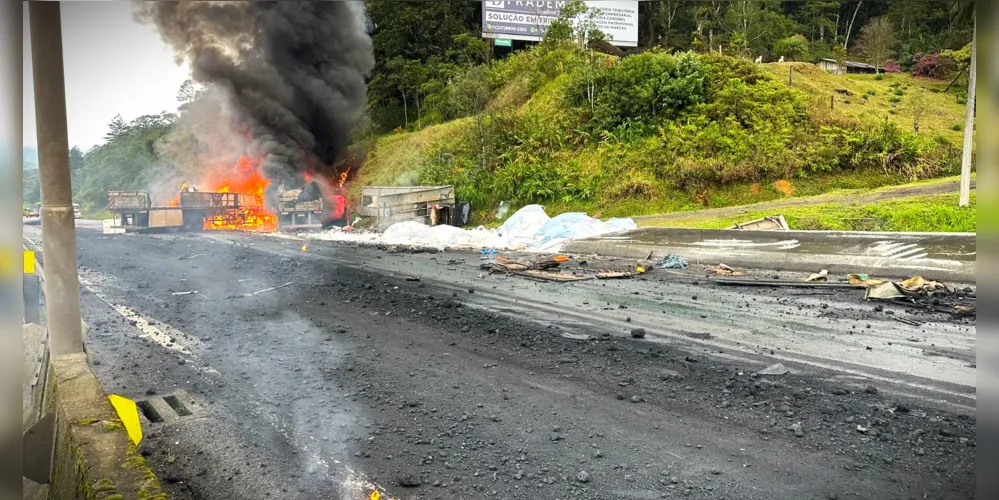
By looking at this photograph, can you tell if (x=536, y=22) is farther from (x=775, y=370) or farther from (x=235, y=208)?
(x=775, y=370)

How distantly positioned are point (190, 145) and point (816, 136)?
1914 cm

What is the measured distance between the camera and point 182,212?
14188mm

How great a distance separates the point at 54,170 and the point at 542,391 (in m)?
3.79

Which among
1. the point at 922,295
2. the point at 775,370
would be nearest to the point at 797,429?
the point at 775,370

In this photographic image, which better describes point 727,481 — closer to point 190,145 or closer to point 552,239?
point 190,145

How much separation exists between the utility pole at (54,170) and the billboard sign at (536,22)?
1092 inches

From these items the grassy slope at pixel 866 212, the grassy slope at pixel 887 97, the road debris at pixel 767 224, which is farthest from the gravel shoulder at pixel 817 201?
the grassy slope at pixel 887 97

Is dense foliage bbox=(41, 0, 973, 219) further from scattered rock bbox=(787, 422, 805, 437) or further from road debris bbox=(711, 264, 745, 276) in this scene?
scattered rock bbox=(787, 422, 805, 437)

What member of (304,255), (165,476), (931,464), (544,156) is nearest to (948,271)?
(931,464)

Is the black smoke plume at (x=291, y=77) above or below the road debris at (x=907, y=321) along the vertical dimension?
above

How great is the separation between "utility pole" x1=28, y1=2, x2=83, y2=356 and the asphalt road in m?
0.48

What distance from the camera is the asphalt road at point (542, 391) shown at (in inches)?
146

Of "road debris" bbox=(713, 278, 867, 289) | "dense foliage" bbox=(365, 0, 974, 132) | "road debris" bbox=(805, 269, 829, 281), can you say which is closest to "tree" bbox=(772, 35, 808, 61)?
"dense foliage" bbox=(365, 0, 974, 132)

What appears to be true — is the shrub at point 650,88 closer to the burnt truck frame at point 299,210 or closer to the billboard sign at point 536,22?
the billboard sign at point 536,22
